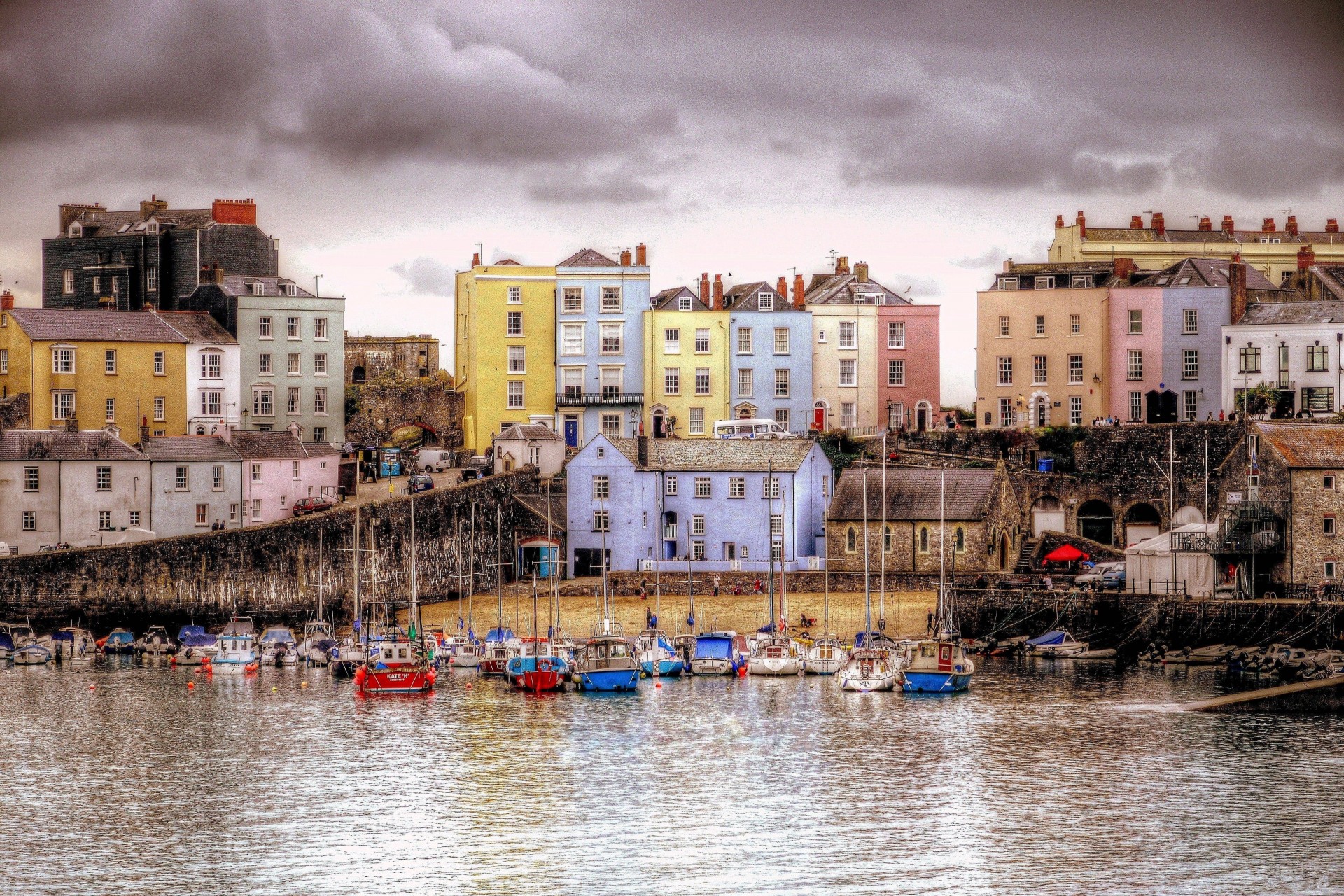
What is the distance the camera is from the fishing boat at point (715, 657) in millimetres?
68062

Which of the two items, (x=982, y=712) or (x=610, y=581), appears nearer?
(x=982, y=712)

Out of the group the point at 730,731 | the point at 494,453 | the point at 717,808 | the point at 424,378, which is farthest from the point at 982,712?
the point at 424,378

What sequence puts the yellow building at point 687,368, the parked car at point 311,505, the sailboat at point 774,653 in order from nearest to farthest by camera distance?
the sailboat at point 774,653, the parked car at point 311,505, the yellow building at point 687,368

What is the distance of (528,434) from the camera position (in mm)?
84250

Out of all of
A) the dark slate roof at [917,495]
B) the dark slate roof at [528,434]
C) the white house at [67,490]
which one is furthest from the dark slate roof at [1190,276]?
the white house at [67,490]

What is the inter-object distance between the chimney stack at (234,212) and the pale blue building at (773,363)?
902 inches

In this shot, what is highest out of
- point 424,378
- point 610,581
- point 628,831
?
point 424,378

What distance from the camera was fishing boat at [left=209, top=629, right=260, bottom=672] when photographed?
238 feet

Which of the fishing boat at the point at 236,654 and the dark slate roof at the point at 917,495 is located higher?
the dark slate roof at the point at 917,495

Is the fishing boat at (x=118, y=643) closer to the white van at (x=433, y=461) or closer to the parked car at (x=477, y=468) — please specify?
the parked car at (x=477, y=468)

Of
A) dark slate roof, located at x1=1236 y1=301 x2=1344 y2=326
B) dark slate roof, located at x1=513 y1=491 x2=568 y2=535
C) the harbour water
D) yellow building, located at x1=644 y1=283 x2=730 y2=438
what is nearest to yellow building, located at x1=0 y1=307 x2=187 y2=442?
dark slate roof, located at x1=513 y1=491 x2=568 y2=535

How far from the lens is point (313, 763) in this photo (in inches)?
2126

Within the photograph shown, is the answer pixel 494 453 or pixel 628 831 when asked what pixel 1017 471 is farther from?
pixel 628 831

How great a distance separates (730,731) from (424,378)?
4610 cm
